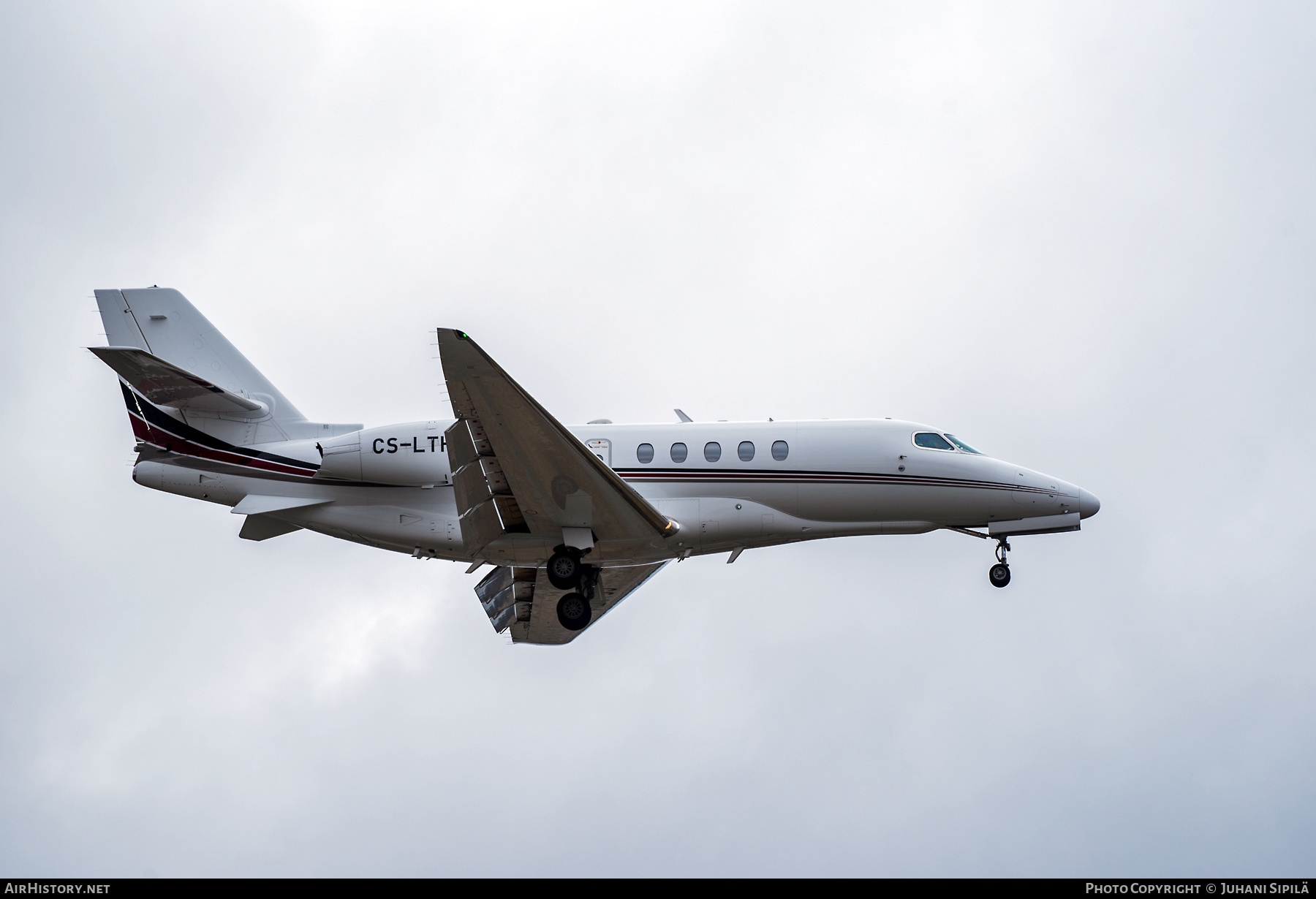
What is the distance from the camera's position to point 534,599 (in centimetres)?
2531

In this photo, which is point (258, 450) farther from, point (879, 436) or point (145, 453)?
point (879, 436)

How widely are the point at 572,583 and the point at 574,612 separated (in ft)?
4.11

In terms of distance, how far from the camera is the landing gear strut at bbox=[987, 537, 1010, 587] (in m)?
22.4

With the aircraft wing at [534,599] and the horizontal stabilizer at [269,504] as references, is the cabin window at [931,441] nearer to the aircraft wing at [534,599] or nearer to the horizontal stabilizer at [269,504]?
the aircraft wing at [534,599]

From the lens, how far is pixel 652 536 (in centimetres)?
2075

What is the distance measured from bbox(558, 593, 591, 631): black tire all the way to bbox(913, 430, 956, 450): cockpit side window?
6.52 meters

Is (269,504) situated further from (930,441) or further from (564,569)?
(930,441)

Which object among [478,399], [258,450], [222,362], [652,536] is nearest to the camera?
[478,399]

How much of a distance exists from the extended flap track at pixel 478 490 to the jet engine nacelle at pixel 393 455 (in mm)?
843

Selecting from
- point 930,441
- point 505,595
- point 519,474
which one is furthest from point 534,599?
point 930,441
